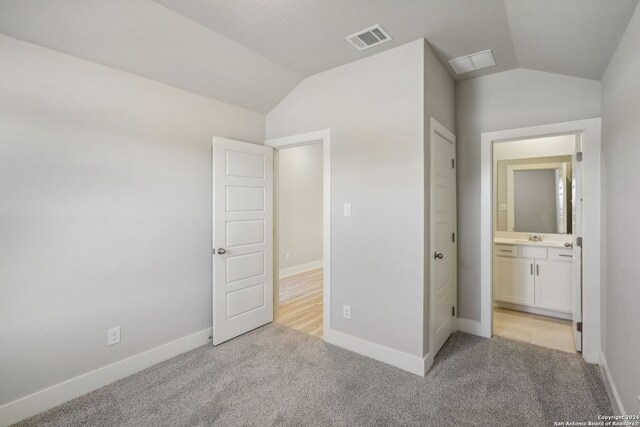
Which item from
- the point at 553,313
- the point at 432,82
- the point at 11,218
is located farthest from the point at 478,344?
the point at 11,218

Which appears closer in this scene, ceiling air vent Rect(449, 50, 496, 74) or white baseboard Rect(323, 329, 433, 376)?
white baseboard Rect(323, 329, 433, 376)

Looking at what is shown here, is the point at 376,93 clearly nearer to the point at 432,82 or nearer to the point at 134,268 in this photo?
the point at 432,82

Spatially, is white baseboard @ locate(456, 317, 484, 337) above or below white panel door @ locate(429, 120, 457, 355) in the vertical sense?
below

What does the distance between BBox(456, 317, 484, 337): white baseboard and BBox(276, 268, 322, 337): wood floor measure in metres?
1.50

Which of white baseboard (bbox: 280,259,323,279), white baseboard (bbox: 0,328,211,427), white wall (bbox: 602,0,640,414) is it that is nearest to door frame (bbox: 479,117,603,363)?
white wall (bbox: 602,0,640,414)

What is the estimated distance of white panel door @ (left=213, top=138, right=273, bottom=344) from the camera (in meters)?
2.88

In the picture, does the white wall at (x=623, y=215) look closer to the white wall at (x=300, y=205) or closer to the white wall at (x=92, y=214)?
the white wall at (x=92, y=214)

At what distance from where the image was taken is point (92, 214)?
2.21m

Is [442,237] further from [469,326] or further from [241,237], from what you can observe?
[241,237]

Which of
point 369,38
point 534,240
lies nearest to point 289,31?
point 369,38

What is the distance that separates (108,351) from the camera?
2.30m

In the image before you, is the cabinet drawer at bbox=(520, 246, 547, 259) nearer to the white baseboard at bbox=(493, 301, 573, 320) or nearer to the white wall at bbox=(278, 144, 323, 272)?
the white baseboard at bbox=(493, 301, 573, 320)

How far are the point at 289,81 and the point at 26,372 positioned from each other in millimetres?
3108

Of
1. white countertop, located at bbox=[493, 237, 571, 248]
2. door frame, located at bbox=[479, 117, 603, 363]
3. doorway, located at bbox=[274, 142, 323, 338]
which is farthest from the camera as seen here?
doorway, located at bbox=[274, 142, 323, 338]
